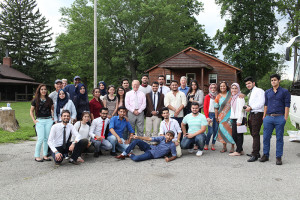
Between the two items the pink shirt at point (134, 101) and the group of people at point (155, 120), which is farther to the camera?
the pink shirt at point (134, 101)

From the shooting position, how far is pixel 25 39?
4884 centimetres

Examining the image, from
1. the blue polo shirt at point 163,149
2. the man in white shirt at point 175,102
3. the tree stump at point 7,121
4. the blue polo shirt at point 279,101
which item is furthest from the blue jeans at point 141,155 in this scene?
the tree stump at point 7,121

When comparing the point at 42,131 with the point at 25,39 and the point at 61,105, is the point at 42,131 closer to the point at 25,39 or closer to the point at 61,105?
the point at 61,105

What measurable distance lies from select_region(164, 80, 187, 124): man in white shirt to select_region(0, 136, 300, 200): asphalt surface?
4.32 feet

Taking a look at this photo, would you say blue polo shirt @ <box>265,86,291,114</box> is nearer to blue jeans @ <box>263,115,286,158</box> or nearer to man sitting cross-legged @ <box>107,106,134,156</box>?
blue jeans @ <box>263,115,286,158</box>

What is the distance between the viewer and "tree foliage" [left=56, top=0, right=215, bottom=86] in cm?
3344

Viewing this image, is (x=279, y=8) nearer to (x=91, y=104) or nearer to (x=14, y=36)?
(x=91, y=104)

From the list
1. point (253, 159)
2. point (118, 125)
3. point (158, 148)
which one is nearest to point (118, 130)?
point (118, 125)

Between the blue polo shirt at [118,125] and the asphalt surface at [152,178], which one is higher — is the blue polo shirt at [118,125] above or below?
above

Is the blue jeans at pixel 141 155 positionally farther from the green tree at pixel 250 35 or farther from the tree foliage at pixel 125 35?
the green tree at pixel 250 35

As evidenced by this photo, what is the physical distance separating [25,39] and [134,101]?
47686mm

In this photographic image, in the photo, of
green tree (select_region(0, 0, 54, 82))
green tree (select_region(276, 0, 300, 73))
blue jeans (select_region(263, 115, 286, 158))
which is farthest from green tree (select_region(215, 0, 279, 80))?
blue jeans (select_region(263, 115, 286, 158))

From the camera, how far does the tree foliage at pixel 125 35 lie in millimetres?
33438

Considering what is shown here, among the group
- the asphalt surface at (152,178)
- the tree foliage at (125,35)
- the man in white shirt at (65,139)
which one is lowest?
the asphalt surface at (152,178)
